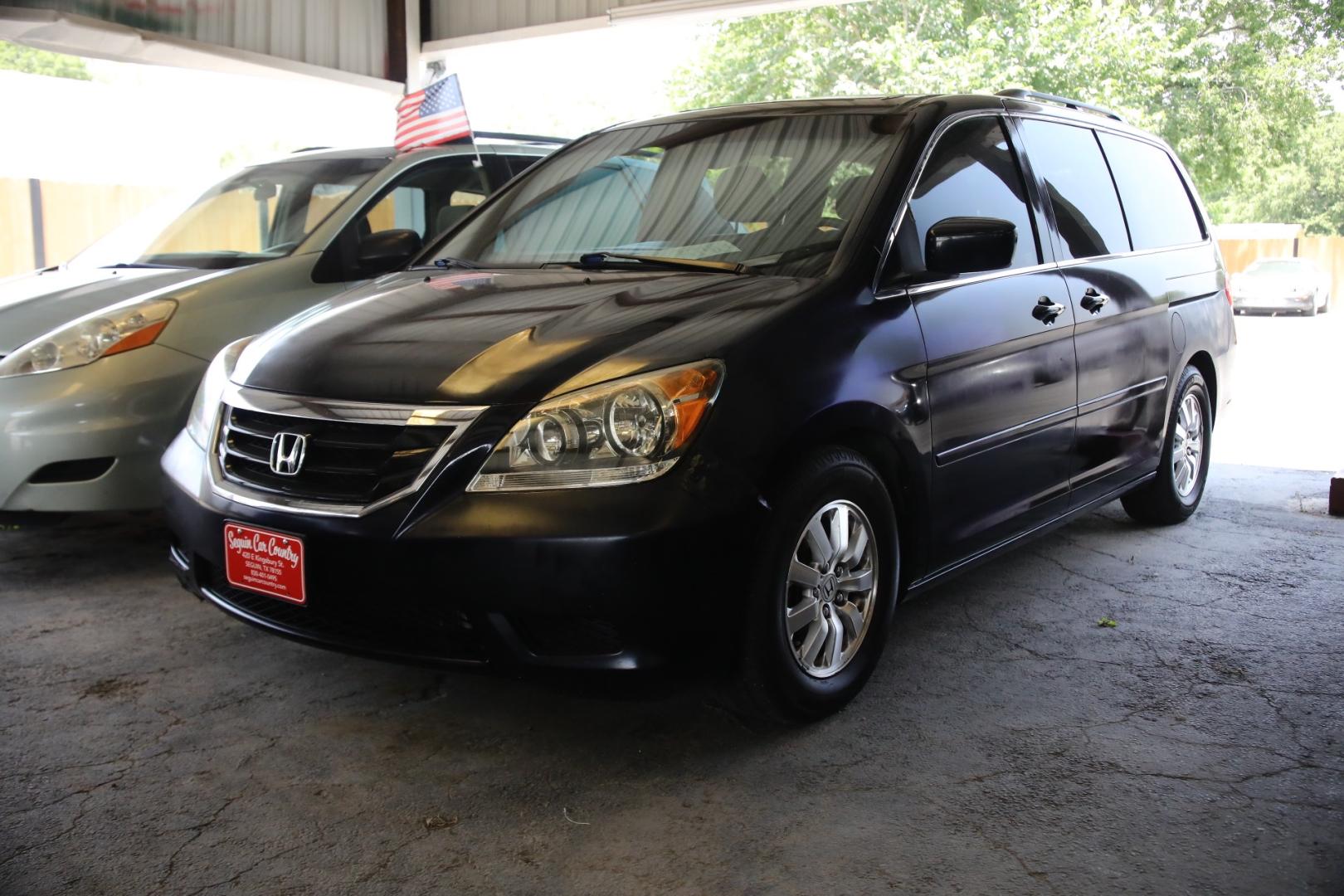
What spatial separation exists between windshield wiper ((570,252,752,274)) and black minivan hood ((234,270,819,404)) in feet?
0.15

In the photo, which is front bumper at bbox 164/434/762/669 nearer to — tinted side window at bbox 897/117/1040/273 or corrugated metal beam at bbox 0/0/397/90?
tinted side window at bbox 897/117/1040/273

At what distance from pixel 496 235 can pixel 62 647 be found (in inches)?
69.9

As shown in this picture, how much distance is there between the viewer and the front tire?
2.57m

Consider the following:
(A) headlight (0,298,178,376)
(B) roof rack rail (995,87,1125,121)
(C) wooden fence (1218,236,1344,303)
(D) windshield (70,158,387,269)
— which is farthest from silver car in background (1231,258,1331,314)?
(A) headlight (0,298,178,376)

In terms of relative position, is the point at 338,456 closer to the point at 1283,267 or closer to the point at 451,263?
the point at 451,263

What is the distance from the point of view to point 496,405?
8.14ft

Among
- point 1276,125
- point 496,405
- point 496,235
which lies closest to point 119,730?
point 496,405

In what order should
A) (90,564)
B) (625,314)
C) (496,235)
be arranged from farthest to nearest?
(90,564), (496,235), (625,314)

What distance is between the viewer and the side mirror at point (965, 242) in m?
3.01

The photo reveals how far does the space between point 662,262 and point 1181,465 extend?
2.79 meters

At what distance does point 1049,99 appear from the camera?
13.4 ft

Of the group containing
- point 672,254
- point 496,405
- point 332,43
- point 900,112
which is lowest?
point 496,405

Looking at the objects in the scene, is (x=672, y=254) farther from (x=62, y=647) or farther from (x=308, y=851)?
(x=62, y=647)

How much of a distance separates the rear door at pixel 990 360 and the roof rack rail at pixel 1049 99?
0.29m
